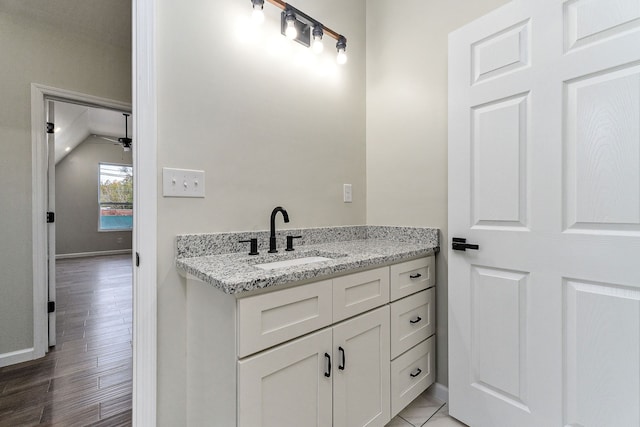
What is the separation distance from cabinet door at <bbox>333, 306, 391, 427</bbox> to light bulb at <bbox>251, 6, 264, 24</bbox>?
4.86 feet

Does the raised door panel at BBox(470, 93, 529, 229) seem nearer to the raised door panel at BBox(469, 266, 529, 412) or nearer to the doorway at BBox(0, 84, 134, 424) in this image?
the raised door panel at BBox(469, 266, 529, 412)

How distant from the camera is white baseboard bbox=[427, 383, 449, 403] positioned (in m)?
1.62

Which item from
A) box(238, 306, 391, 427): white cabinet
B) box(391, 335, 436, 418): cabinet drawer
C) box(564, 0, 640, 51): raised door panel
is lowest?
box(391, 335, 436, 418): cabinet drawer

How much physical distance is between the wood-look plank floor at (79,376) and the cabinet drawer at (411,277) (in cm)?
159

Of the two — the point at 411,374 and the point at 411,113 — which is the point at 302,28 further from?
the point at 411,374

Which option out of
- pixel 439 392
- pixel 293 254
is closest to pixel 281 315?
pixel 293 254

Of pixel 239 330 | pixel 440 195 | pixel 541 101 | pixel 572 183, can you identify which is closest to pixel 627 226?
pixel 572 183

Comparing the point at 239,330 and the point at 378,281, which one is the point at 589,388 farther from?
the point at 239,330

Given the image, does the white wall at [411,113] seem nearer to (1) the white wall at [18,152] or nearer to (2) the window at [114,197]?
(1) the white wall at [18,152]

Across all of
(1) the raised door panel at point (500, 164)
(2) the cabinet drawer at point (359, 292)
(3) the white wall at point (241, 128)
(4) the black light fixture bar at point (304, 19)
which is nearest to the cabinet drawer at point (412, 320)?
(2) the cabinet drawer at point (359, 292)

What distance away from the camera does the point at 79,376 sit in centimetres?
188

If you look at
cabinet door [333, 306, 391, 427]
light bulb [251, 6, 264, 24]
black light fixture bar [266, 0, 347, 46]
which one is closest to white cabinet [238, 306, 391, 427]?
cabinet door [333, 306, 391, 427]

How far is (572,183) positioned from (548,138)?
208mm

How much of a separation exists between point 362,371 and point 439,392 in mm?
779
